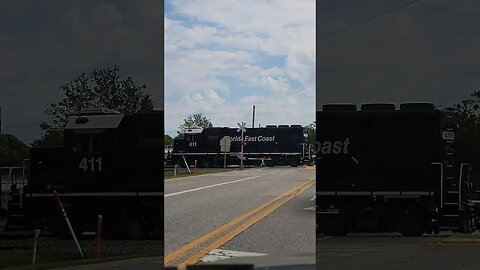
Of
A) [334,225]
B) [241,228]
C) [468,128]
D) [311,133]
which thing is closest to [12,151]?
[241,228]

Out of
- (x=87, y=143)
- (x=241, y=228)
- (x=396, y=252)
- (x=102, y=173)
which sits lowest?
(x=396, y=252)

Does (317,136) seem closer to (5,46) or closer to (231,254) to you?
(231,254)

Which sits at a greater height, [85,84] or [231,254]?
[85,84]

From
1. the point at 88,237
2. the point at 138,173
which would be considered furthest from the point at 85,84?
the point at 88,237

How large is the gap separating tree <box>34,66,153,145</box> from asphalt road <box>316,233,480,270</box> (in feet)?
3.27

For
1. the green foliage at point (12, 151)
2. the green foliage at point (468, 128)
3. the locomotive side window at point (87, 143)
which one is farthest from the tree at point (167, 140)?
the green foliage at point (468, 128)

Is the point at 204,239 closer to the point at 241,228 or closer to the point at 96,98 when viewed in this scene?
the point at 241,228

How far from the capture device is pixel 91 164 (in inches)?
97.7

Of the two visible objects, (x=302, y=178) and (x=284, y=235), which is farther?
(x=302, y=178)

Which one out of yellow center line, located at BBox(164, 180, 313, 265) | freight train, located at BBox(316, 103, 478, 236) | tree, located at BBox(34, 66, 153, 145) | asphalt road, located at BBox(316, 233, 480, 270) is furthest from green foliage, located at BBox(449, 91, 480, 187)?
tree, located at BBox(34, 66, 153, 145)

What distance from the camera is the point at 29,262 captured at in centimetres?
247

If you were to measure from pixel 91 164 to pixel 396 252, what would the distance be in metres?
1.37

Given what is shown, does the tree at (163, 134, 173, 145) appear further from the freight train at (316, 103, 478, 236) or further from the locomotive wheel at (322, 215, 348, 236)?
the locomotive wheel at (322, 215, 348, 236)

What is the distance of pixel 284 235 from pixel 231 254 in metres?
0.24
